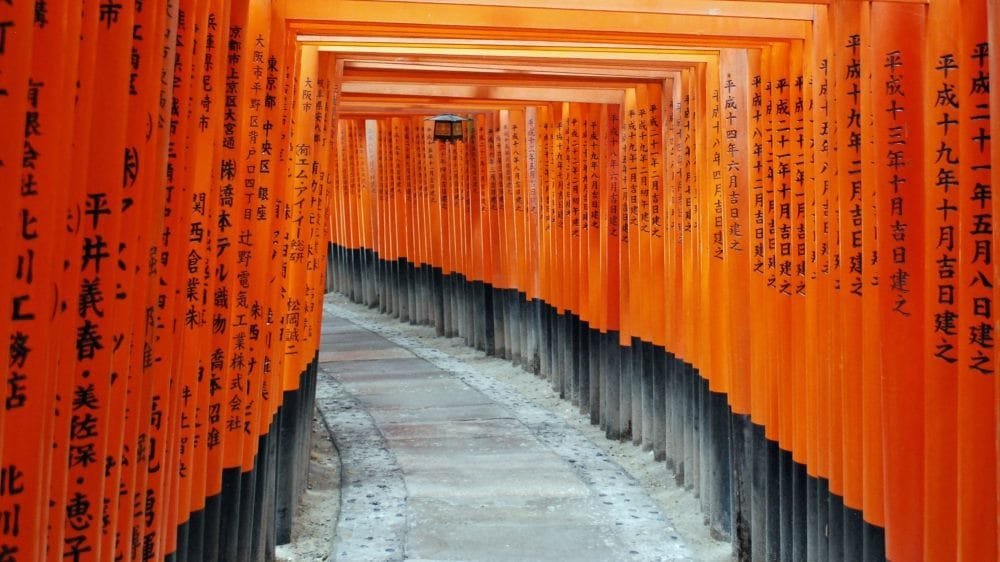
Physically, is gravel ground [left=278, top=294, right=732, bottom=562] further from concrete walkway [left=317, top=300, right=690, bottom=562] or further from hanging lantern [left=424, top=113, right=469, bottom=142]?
hanging lantern [left=424, top=113, right=469, bottom=142]

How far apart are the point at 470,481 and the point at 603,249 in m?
2.79

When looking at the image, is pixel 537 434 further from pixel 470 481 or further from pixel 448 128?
pixel 448 128

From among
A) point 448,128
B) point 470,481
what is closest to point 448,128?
point 448,128

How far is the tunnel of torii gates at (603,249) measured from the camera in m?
2.31

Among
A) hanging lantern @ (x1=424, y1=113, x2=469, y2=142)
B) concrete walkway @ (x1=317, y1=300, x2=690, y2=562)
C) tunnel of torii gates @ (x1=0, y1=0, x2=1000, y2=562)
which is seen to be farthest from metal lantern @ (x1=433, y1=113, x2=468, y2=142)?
concrete walkway @ (x1=317, y1=300, x2=690, y2=562)

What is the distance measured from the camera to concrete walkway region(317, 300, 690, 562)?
22.0 ft

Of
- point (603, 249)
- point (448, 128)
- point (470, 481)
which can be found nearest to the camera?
point (470, 481)

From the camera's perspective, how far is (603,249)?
31.7 feet

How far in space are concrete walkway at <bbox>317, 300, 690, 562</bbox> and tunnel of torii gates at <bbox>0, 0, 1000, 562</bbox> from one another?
558 mm

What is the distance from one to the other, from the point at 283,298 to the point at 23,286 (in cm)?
480

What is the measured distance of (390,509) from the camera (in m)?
7.44

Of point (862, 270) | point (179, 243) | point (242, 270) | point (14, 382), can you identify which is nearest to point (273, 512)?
point (242, 270)

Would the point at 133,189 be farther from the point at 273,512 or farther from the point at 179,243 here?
the point at 273,512

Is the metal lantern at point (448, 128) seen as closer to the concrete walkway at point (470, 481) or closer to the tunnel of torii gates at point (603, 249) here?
the tunnel of torii gates at point (603, 249)
